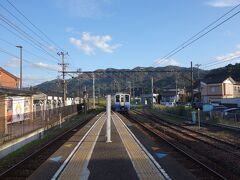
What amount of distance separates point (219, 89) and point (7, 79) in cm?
3903

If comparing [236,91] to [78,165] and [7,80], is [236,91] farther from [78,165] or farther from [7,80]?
[78,165]

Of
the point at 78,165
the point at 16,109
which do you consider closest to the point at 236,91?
the point at 16,109

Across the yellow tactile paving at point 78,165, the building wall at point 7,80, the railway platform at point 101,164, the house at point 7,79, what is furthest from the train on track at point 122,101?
the yellow tactile paving at point 78,165

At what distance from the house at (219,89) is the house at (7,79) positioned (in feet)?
121

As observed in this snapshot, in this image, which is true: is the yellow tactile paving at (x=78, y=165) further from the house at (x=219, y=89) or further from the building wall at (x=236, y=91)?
the building wall at (x=236, y=91)

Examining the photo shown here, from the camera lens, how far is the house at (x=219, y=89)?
2921 inches

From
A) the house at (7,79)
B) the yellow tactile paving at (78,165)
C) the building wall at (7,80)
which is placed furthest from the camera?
the house at (7,79)

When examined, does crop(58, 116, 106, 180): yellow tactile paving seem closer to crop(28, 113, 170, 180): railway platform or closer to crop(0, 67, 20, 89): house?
crop(28, 113, 170, 180): railway platform

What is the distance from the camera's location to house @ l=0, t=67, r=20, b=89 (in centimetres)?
5987

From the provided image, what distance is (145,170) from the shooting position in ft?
39.5

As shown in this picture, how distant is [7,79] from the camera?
2452 inches

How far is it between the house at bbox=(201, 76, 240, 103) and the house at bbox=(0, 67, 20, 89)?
36.9 m

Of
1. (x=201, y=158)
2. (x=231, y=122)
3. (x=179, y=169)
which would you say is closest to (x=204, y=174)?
(x=179, y=169)

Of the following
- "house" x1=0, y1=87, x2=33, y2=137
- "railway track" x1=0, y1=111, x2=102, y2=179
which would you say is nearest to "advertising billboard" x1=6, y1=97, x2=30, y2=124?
"house" x1=0, y1=87, x2=33, y2=137
